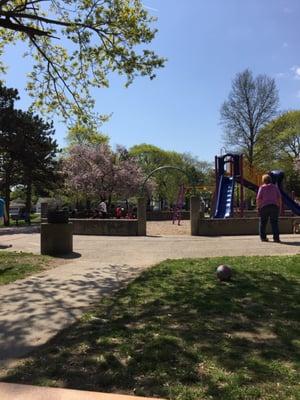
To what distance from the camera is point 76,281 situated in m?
8.48

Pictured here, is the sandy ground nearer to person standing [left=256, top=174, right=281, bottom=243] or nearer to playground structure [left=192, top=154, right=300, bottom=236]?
playground structure [left=192, top=154, right=300, bottom=236]

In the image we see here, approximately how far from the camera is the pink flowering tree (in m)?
54.0

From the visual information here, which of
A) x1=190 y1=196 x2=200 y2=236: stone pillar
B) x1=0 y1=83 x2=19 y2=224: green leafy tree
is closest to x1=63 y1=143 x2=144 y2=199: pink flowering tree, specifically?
x1=0 y1=83 x2=19 y2=224: green leafy tree

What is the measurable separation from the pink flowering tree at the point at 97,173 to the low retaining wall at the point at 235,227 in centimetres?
3704

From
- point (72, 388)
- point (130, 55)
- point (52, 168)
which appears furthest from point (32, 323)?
point (52, 168)

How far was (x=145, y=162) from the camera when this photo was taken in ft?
278

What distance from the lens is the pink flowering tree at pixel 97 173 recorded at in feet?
177

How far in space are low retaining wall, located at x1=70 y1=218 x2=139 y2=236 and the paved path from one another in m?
3.15

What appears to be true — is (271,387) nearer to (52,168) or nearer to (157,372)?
(157,372)

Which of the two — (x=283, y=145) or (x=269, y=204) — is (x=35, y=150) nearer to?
(x=269, y=204)

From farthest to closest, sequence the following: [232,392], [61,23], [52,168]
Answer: [52,168], [61,23], [232,392]

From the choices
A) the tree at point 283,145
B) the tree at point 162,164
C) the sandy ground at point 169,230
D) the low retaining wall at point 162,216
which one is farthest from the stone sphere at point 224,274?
the tree at point 162,164

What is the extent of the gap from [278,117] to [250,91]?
6574mm

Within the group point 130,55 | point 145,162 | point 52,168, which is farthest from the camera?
point 145,162
